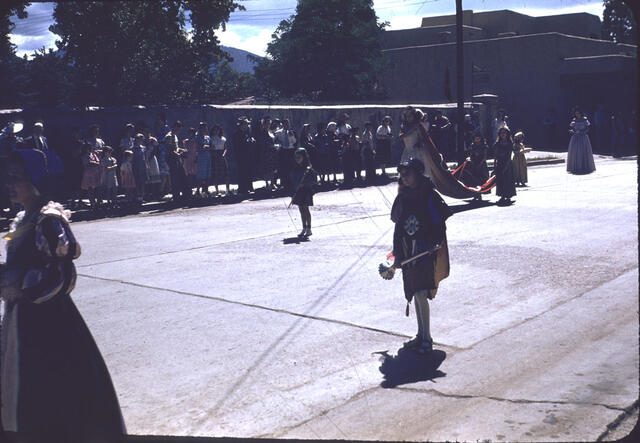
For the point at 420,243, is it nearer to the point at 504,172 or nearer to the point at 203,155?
the point at 504,172

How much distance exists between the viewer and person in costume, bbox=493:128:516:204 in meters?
15.6

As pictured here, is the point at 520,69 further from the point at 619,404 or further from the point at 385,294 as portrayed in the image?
the point at 619,404

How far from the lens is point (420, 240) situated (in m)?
6.04

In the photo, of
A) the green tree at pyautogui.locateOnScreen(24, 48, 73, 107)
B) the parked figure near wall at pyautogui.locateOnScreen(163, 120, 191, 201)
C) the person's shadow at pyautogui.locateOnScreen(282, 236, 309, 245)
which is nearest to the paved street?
the person's shadow at pyautogui.locateOnScreen(282, 236, 309, 245)

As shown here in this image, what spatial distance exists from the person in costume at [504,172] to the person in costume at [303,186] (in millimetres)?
5159

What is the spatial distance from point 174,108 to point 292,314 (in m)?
14.0

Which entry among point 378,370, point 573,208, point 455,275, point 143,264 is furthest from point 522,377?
point 573,208

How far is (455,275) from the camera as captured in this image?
348 inches

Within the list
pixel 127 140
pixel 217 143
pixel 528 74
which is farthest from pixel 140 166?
pixel 528 74

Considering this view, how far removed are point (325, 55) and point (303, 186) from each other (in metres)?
25.5

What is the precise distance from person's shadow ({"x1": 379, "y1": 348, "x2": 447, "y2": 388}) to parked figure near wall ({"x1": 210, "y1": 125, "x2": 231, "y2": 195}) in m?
13.5

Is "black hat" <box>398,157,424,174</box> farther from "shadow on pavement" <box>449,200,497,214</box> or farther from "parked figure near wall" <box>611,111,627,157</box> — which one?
"parked figure near wall" <box>611,111,627,157</box>

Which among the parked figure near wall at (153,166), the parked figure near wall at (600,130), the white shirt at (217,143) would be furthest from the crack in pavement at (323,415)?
the parked figure near wall at (600,130)

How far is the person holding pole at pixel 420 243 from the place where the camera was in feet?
19.7
